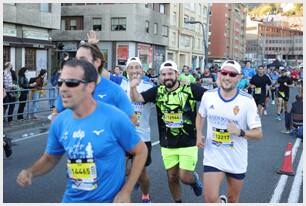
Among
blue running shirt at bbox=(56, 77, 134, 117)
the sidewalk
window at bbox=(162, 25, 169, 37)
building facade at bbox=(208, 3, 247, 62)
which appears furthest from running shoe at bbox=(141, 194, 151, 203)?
building facade at bbox=(208, 3, 247, 62)

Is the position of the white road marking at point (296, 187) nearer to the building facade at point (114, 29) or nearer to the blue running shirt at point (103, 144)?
the blue running shirt at point (103, 144)

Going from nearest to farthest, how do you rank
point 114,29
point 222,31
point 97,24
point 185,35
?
point 114,29 → point 97,24 → point 185,35 → point 222,31

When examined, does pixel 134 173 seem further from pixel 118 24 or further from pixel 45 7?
pixel 118 24

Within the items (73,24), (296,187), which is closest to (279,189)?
(296,187)

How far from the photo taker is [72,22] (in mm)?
50531

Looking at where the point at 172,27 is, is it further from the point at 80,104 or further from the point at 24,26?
the point at 80,104

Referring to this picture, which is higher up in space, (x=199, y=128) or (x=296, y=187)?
(x=199, y=128)

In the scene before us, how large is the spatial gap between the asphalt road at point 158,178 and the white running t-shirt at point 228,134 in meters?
1.50

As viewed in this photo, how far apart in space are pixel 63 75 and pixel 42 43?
3142 cm

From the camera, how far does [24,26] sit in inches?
1256

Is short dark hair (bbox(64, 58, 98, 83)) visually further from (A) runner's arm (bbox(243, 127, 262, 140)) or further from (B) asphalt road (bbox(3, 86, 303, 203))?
(B) asphalt road (bbox(3, 86, 303, 203))

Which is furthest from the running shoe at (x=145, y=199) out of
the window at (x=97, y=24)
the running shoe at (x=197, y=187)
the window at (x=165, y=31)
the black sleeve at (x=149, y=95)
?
Answer: the window at (x=165, y=31)

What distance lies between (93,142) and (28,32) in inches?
1197

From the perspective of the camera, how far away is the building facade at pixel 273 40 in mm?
155250
